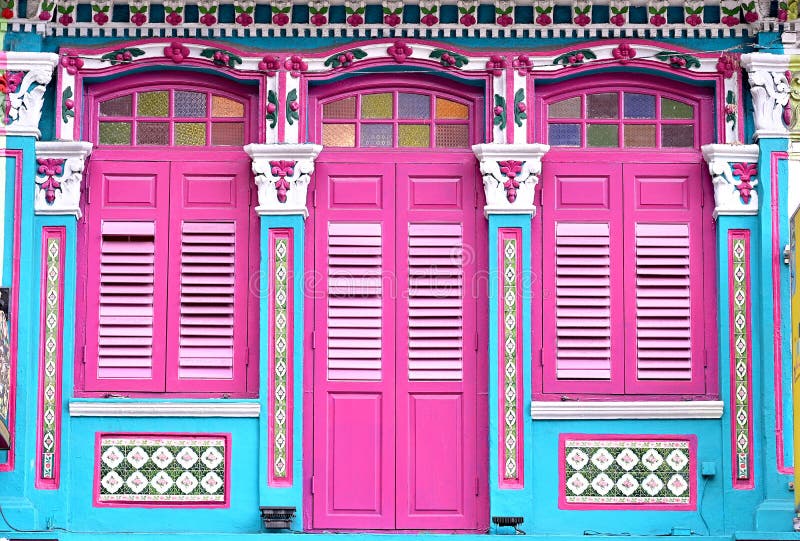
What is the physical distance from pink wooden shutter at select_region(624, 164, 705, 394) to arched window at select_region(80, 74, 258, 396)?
3.04 meters

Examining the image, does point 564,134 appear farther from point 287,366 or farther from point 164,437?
point 164,437

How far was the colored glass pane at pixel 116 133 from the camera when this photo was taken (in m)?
15.3

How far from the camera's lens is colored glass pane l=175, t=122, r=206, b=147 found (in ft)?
50.0

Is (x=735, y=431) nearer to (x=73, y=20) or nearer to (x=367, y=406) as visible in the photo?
(x=367, y=406)

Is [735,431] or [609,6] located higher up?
[609,6]

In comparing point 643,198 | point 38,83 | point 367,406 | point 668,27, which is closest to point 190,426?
point 367,406

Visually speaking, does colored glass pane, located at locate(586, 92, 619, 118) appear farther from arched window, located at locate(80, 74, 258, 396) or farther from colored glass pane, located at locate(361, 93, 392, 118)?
arched window, located at locate(80, 74, 258, 396)

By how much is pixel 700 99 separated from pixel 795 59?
0.83 m

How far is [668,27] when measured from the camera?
15.3m

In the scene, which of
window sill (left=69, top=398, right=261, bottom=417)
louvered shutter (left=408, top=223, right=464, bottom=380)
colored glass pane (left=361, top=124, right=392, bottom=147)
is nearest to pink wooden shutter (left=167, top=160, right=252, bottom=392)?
window sill (left=69, top=398, right=261, bottom=417)

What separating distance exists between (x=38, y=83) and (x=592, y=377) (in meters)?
5.01

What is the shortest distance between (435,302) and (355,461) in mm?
1417

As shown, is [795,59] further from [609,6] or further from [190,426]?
[190,426]

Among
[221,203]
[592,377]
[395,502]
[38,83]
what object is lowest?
[395,502]
